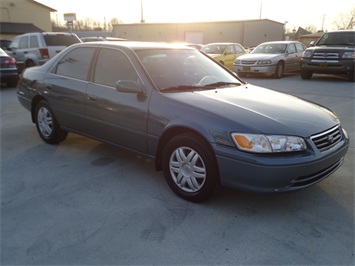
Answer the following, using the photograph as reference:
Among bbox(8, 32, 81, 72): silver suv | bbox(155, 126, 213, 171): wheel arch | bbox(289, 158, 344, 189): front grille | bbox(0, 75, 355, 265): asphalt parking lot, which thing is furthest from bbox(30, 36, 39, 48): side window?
bbox(289, 158, 344, 189): front grille

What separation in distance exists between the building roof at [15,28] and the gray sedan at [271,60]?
93.3 feet

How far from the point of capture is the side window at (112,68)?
3.80 metres

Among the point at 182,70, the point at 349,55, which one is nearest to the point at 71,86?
the point at 182,70

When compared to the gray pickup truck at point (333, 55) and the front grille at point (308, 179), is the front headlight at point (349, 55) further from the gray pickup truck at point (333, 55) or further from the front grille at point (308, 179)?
the front grille at point (308, 179)

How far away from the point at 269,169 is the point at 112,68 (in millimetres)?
2288

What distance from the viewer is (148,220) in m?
2.91

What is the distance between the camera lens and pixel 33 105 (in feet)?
17.0

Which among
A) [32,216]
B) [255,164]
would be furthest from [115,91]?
[255,164]

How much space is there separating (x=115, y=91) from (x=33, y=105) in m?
2.07

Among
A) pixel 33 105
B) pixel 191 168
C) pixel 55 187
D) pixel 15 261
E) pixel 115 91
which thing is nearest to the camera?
pixel 15 261

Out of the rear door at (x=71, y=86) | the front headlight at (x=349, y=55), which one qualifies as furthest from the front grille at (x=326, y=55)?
the rear door at (x=71, y=86)

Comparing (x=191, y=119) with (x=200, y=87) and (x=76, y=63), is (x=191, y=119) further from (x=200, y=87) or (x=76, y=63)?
(x=76, y=63)

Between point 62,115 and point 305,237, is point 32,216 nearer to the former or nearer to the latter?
point 62,115

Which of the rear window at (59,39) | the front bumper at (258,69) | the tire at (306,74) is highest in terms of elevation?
the rear window at (59,39)
